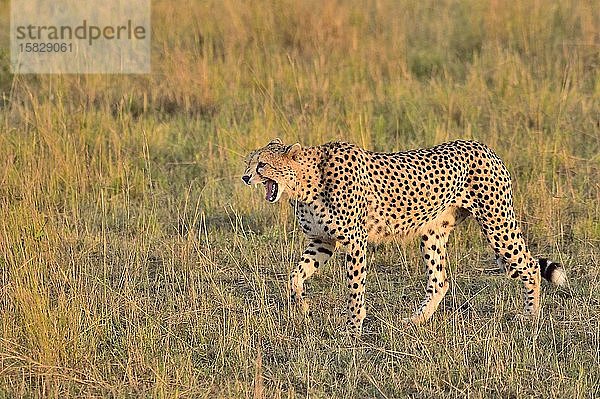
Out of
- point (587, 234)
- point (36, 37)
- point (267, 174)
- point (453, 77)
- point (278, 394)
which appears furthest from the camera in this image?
point (36, 37)

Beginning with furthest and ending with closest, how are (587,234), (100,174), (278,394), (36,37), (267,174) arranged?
(36,37) < (100,174) < (587,234) < (267,174) < (278,394)

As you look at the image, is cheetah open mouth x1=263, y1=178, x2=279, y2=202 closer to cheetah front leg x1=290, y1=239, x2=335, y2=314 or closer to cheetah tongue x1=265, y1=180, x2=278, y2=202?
cheetah tongue x1=265, y1=180, x2=278, y2=202

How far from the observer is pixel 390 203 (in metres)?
5.85

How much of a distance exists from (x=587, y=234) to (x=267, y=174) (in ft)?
7.45

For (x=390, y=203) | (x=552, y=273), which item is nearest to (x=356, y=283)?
(x=390, y=203)

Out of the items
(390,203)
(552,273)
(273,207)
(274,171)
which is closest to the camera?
(274,171)

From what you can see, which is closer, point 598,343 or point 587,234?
point 598,343

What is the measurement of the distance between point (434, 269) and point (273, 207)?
155cm

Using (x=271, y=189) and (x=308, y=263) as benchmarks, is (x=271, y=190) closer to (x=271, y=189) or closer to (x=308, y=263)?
(x=271, y=189)

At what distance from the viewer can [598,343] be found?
5352 millimetres

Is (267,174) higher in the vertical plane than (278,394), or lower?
higher

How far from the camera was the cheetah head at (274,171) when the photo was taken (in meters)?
5.60

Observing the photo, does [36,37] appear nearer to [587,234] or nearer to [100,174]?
[100,174]

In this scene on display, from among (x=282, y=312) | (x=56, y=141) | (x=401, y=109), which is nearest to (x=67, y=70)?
(x=56, y=141)
